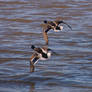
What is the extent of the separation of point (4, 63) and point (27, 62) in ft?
1.93

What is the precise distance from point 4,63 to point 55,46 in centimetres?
209

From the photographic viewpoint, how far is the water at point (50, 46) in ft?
31.9

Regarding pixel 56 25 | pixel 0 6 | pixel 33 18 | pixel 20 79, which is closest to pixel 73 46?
pixel 56 25

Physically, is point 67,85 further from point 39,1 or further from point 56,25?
point 39,1

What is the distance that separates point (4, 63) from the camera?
11180 millimetres

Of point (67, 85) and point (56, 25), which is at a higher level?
point (56, 25)

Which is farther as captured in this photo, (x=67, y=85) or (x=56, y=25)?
(x=56, y=25)

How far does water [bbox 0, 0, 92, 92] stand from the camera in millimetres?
9711

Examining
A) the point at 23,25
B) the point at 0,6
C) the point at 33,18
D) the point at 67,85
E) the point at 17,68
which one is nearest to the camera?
the point at 67,85

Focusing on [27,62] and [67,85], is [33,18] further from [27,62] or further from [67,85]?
[67,85]

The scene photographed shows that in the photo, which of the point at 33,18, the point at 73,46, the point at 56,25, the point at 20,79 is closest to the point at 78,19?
the point at 33,18

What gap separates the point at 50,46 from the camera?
501 inches

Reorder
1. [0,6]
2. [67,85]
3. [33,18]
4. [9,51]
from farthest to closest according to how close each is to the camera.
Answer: [0,6] → [33,18] → [9,51] → [67,85]

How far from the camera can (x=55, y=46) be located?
41.8ft
